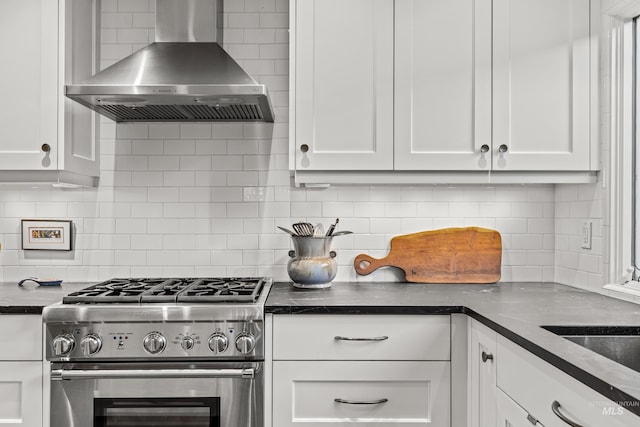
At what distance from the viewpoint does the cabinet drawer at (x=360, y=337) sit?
2.01 meters

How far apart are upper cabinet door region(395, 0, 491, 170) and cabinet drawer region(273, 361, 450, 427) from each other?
854mm

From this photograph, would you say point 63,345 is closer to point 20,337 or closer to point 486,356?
point 20,337

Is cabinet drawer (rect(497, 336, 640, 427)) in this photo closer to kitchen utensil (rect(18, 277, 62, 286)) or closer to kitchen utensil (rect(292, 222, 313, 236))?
kitchen utensil (rect(292, 222, 313, 236))

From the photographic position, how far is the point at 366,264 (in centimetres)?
266

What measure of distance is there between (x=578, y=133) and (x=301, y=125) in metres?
1.18

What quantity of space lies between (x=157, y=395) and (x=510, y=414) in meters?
1.21

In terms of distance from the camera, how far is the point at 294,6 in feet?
7.63

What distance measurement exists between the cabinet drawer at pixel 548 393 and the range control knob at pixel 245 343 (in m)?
0.85

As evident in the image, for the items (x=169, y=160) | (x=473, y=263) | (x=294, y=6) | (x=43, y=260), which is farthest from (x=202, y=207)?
(x=473, y=263)

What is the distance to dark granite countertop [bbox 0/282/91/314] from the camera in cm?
199

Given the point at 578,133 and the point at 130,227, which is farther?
the point at 130,227

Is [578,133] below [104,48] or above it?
below

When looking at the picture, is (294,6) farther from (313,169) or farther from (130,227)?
(130,227)

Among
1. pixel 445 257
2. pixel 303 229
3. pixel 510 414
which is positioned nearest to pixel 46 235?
pixel 303 229
